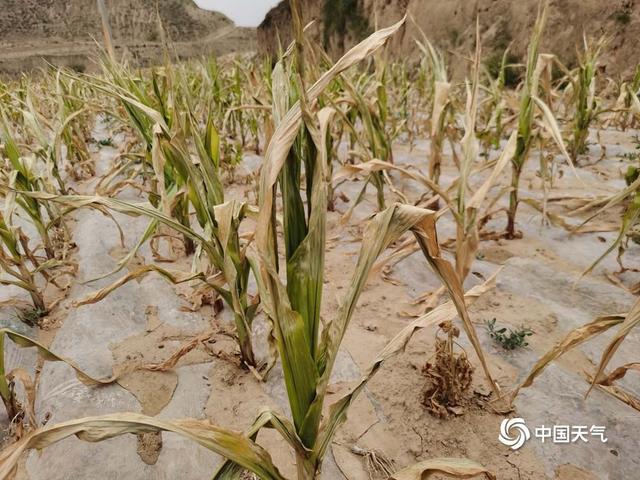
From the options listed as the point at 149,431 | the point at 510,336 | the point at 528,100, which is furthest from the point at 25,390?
the point at 528,100

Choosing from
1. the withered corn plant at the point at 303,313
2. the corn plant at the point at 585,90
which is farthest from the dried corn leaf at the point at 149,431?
the corn plant at the point at 585,90

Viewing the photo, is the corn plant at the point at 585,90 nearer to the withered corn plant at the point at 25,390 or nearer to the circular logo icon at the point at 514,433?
the circular logo icon at the point at 514,433

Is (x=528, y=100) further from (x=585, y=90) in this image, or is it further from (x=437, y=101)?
(x=585, y=90)

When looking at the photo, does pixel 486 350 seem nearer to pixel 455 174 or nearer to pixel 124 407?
pixel 124 407

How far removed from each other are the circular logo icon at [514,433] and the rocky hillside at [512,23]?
3.42m

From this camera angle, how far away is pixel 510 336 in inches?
48.5

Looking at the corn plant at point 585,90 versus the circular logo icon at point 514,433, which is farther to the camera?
the corn plant at point 585,90

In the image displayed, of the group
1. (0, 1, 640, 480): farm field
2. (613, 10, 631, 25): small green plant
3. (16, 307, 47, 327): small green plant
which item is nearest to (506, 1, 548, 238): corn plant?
(0, 1, 640, 480): farm field

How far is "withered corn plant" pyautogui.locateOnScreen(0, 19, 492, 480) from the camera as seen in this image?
55 cm

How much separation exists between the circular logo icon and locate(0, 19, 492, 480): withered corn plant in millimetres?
373

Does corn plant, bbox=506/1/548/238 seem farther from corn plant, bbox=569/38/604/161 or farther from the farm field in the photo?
corn plant, bbox=569/38/604/161

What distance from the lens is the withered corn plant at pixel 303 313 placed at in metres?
0.55

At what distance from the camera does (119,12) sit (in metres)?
1.53

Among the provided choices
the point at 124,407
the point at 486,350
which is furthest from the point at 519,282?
the point at 124,407
